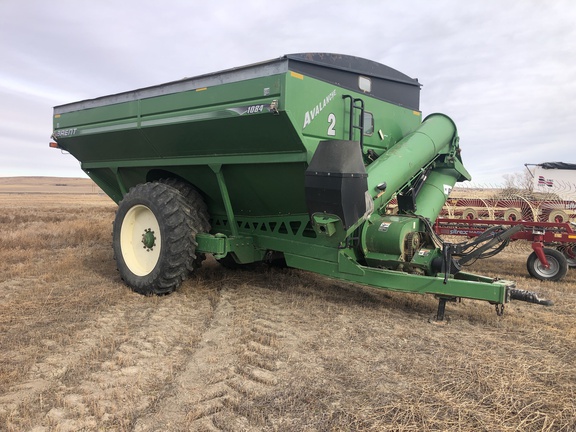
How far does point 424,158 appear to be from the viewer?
5137mm

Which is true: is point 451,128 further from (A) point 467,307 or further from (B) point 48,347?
(B) point 48,347

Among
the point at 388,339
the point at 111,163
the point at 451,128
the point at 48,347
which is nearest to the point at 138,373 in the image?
the point at 48,347

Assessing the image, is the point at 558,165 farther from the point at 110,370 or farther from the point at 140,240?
the point at 110,370

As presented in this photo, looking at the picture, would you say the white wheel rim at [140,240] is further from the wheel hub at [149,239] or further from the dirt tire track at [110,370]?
the dirt tire track at [110,370]

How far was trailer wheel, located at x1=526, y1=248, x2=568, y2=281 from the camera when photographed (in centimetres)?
645

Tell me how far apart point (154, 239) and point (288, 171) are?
6.59 feet

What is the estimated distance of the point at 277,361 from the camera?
318 cm

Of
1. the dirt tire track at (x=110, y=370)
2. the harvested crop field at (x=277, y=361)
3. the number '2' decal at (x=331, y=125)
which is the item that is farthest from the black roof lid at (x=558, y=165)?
the dirt tire track at (x=110, y=370)

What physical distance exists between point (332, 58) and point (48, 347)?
12.2ft

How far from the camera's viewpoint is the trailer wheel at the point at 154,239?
16.4 feet

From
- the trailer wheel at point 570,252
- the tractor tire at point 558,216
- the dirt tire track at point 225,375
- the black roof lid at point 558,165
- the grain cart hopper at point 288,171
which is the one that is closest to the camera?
the dirt tire track at point 225,375

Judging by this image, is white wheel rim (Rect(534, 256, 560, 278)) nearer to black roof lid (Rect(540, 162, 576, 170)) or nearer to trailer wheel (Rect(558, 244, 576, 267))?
trailer wheel (Rect(558, 244, 576, 267))

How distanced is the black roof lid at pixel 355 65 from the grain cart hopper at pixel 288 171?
17 mm

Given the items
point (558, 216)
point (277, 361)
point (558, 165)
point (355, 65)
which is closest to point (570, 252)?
point (558, 216)
